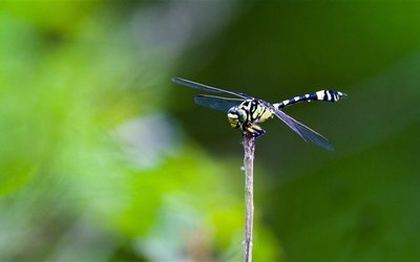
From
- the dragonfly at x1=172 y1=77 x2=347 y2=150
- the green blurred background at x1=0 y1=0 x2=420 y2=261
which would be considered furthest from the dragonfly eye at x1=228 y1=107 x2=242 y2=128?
the green blurred background at x1=0 y1=0 x2=420 y2=261

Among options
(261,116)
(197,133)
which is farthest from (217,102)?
(197,133)

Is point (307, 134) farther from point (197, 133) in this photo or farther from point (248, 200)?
point (197, 133)

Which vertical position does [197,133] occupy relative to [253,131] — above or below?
above

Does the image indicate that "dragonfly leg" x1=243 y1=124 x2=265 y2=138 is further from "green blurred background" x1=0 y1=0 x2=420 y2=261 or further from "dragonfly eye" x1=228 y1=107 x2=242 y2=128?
"green blurred background" x1=0 y1=0 x2=420 y2=261

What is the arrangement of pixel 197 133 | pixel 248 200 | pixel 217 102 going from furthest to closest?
pixel 197 133, pixel 217 102, pixel 248 200

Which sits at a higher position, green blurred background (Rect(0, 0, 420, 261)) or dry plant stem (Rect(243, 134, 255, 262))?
green blurred background (Rect(0, 0, 420, 261))

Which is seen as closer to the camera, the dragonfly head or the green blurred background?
the dragonfly head

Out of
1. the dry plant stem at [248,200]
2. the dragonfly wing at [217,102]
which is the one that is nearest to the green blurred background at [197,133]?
the dragonfly wing at [217,102]
